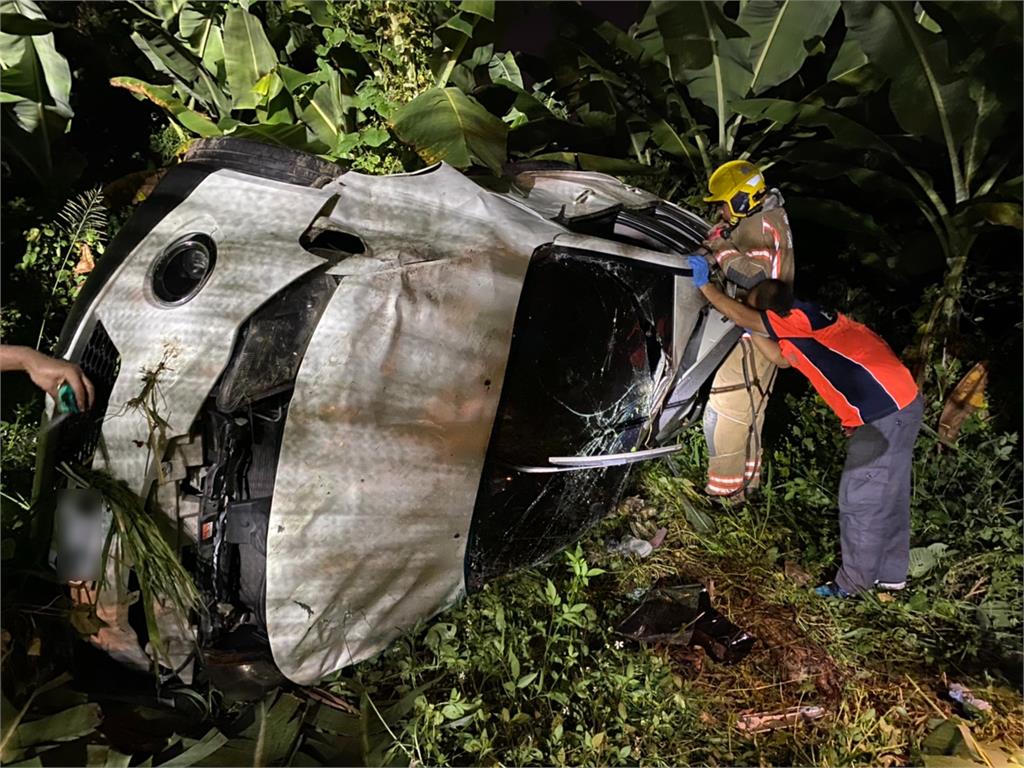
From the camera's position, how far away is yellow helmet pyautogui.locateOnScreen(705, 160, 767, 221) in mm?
2574

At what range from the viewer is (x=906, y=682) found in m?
2.43

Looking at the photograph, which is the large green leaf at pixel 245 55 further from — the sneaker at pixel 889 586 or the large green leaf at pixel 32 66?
the sneaker at pixel 889 586

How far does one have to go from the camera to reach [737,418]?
9.07 ft

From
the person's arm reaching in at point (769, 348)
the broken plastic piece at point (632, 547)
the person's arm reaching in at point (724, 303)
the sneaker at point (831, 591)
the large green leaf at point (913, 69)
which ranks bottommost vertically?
the sneaker at point (831, 591)

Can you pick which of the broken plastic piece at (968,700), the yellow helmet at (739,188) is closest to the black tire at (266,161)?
the yellow helmet at (739,188)

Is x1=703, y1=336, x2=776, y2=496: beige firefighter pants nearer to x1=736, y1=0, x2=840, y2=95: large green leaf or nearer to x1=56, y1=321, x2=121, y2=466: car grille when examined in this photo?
x1=736, y1=0, x2=840, y2=95: large green leaf

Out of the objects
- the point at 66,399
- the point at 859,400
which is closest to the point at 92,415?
the point at 66,399

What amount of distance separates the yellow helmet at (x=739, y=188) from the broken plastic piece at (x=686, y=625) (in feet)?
4.90

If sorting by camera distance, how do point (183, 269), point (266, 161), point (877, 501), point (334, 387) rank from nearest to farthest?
1. point (334, 387)
2. point (183, 269)
3. point (266, 161)
4. point (877, 501)

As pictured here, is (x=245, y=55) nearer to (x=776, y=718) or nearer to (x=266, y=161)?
(x=266, y=161)

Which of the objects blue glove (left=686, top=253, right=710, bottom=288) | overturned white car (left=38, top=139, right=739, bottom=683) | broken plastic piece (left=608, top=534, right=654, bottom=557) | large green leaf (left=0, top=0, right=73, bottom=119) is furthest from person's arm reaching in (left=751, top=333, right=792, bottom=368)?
large green leaf (left=0, top=0, right=73, bottom=119)

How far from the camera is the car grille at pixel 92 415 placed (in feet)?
5.75

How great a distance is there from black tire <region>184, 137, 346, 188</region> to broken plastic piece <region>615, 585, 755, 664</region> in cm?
186

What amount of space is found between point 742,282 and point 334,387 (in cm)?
155
